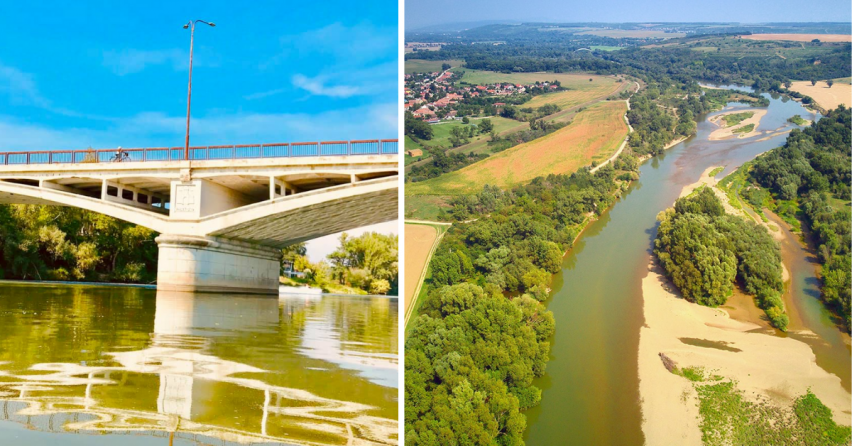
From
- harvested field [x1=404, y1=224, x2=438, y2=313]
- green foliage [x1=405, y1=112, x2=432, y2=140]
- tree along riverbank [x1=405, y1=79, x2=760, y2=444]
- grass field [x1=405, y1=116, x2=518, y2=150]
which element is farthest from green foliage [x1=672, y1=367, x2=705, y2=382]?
green foliage [x1=405, y1=112, x2=432, y2=140]

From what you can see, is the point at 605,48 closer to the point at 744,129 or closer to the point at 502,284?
the point at 744,129

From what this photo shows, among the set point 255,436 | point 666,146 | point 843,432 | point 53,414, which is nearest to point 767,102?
point 666,146

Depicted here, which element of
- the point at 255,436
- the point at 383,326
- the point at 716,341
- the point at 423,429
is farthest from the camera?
the point at 383,326

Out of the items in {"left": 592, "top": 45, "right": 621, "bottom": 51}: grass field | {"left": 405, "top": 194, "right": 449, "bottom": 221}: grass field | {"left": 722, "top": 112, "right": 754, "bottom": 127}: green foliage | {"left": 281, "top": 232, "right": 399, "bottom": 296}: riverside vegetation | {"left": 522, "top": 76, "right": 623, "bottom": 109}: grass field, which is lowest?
{"left": 281, "top": 232, "right": 399, "bottom": 296}: riverside vegetation

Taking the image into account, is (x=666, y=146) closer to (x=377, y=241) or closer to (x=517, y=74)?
(x=517, y=74)

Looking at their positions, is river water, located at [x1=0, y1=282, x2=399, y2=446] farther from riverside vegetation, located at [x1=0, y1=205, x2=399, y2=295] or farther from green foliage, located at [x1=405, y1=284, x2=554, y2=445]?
riverside vegetation, located at [x1=0, y1=205, x2=399, y2=295]

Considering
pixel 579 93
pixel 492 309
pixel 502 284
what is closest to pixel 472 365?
pixel 492 309
